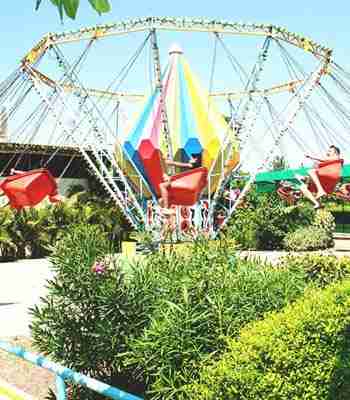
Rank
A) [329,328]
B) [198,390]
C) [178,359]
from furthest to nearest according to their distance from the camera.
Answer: [178,359] → [329,328] → [198,390]

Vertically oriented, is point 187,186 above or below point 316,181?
below

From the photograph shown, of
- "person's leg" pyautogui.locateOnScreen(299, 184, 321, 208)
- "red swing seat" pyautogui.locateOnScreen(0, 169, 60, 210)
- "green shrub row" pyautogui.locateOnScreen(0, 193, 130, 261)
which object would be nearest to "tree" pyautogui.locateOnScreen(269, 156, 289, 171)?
"green shrub row" pyautogui.locateOnScreen(0, 193, 130, 261)

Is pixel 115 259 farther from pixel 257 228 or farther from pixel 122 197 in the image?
pixel 257 228

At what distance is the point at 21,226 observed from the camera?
18.4 m

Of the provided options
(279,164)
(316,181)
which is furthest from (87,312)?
(279,164)

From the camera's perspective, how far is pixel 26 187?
13.0m

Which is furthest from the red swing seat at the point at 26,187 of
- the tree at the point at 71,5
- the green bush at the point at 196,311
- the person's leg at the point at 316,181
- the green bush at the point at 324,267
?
the tree at the point at 71,5

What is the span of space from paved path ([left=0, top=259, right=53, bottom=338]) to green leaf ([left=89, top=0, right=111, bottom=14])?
498 centimetres

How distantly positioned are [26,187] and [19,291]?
2.41 m

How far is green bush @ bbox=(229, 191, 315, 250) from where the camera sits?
21.1 meters

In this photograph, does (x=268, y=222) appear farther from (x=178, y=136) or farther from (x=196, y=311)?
(x=196, y=311)

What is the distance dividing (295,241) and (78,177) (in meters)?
9.61

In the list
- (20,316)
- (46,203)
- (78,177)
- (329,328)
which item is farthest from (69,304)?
(78,177)

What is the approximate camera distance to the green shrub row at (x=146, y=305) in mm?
4398
